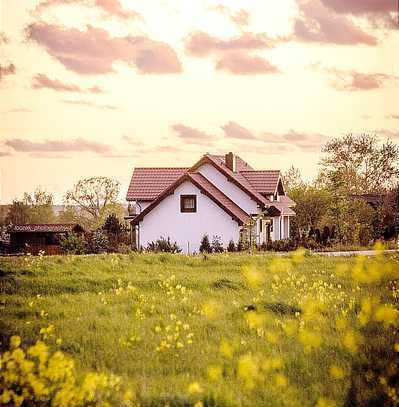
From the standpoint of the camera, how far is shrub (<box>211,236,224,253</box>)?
19.2 metres

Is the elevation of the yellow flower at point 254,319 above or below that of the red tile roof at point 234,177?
below

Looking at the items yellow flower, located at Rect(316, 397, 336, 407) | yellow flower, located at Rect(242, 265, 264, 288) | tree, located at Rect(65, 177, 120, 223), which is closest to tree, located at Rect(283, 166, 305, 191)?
tree, located at Rect(65, 177, 120, 223)

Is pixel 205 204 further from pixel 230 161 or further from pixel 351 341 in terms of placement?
pixel 351 341

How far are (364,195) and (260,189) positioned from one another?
264 inches

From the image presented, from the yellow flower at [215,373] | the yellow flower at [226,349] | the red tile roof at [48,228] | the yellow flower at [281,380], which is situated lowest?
the yellow flower at [281,380]

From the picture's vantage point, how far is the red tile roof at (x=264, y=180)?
23.5 m

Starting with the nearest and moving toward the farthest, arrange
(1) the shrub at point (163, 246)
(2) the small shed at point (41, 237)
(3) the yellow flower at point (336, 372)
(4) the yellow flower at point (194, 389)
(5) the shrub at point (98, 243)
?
(4) the yellow flower at point (194, 389), (3) the yellow flower at point (336, 372), (2) the small shed at point (41, 237), (5) the shrub at point (98, 243), (1) the shrub at point (163, 246)

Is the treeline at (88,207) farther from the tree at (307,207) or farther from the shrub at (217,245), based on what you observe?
the tree at (307,207)

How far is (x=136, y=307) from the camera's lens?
711cm

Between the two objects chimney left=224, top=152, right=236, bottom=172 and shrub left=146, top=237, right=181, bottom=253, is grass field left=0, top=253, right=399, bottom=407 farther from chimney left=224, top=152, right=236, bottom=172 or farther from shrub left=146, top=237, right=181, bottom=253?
chimney left=224, top=152, right=236, bottom=172

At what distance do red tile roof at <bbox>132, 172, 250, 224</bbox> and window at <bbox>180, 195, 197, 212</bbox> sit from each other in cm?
42

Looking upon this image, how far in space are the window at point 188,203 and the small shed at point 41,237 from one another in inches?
127

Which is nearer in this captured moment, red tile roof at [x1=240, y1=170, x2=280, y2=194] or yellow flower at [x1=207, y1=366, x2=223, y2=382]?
yellow flower at [x1=207, y1=366, x2=223, y2=382]

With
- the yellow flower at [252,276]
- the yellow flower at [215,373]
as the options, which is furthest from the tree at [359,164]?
the yellow flower at [215,373]
